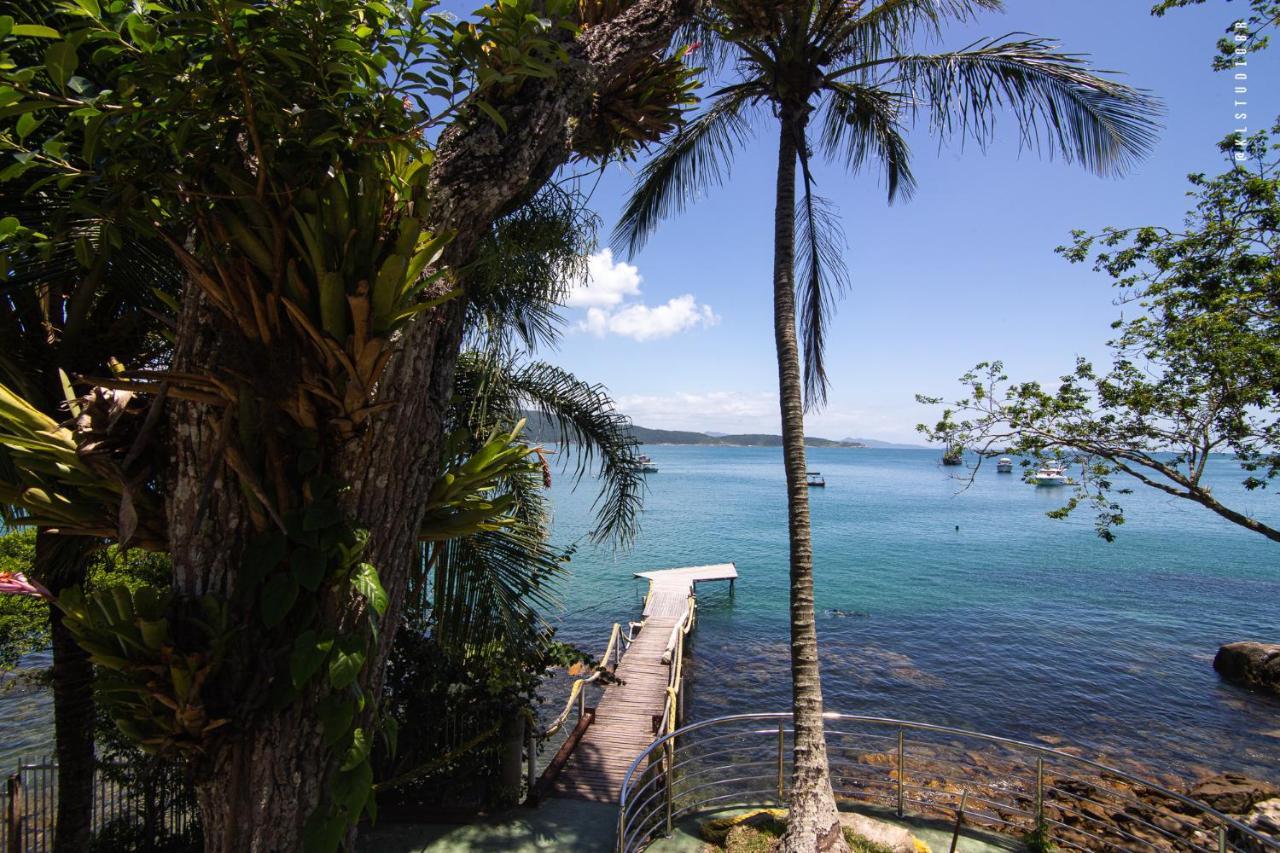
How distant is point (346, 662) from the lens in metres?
1.55

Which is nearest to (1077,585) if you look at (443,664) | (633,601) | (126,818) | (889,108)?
(633,601)

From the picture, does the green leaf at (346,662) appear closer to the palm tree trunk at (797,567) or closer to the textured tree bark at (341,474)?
the textured tree bark at (341,474)

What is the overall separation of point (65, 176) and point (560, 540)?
110 feet

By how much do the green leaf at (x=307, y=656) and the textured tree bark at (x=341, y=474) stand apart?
0.30 feet

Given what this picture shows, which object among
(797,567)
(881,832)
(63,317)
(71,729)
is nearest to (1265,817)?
(881,832)

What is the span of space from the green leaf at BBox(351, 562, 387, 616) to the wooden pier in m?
7.27

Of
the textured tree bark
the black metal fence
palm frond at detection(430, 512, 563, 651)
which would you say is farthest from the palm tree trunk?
the black metal fence

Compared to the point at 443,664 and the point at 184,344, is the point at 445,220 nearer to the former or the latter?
the point at 184,344

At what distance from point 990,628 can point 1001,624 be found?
31.1 inches

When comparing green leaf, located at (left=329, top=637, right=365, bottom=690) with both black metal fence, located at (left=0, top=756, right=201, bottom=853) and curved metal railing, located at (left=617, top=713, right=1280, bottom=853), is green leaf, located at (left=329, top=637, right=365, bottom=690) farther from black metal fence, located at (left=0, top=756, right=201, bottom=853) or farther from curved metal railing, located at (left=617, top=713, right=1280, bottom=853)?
black metal fence, located at (left=0, top=756, right=201, bottom=853)

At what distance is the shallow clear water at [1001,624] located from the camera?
14.1 m

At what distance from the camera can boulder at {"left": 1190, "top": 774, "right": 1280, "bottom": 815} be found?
938cm

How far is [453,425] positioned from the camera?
17.8ft

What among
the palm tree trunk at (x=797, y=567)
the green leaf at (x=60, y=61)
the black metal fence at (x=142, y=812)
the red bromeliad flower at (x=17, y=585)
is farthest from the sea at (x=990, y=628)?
the black metal fence at (x=142, y=812)
